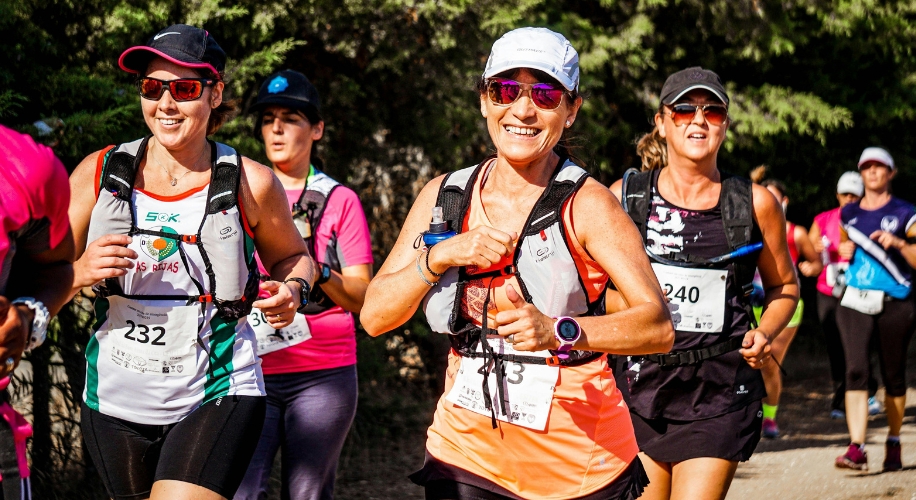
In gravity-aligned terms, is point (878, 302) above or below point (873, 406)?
above

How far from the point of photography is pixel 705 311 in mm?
4406

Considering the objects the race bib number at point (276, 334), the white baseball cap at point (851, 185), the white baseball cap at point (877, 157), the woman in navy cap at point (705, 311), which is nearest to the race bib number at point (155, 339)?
the race bib number at point (276, 334)

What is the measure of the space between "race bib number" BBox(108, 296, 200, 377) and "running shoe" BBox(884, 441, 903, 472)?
6.44 m

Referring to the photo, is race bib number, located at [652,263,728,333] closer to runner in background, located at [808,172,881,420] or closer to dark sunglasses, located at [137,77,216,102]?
dark sunglasses, located at [137,77,216,102]

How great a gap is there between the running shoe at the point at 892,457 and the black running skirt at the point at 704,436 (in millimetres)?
4407

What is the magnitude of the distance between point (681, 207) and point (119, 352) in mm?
2379

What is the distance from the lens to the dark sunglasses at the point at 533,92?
3.20 m

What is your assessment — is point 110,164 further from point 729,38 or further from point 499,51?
point 729,38

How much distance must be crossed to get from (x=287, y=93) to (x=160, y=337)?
81.3 inches

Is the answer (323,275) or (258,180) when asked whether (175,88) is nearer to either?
(258,180)

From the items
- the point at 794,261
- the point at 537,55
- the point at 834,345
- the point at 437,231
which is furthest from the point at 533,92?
the point at 834,345

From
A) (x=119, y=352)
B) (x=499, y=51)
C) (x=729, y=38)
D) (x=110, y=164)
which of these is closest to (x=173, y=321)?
(x=119, y=352)

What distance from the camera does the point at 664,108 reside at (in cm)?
481

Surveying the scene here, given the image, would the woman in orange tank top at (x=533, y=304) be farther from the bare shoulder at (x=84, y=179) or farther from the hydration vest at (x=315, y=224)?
the hydration vest at (x=315, y=224)
